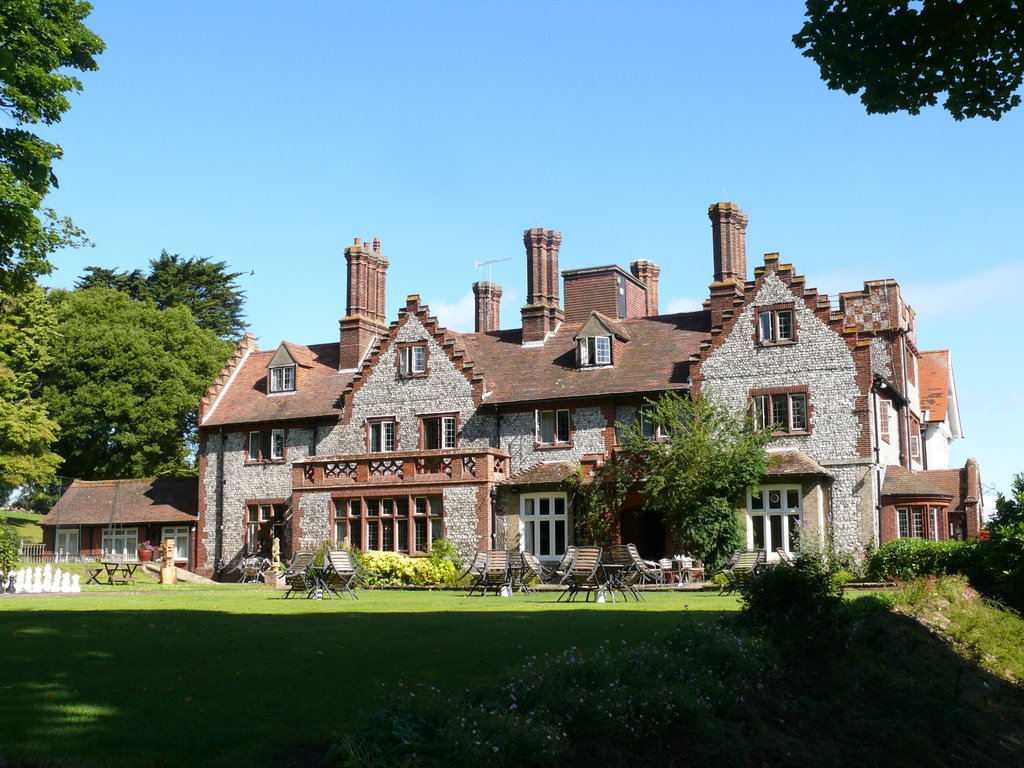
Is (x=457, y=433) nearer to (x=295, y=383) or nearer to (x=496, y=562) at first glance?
(x=295, y=383)

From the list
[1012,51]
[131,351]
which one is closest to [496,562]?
[1012,51]

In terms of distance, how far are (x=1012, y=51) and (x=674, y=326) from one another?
30038mm

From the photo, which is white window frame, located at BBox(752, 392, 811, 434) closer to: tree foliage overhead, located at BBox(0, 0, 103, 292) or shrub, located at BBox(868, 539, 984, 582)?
shrub, located at BBox(868, 539, 984, 582)

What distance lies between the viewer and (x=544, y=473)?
1502 inches

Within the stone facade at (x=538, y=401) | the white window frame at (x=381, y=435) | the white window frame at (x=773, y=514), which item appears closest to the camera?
the white window frame at (x=773, y=514)

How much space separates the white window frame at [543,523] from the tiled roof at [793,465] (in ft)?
23.1

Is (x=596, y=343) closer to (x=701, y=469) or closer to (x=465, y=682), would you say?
(x=701, y=469)

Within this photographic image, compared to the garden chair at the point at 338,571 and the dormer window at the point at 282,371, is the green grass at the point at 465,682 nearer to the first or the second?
the garden chair at the point at 338,571

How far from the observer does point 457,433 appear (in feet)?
134

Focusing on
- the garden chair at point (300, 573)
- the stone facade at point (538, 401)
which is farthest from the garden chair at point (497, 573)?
the stone facade at point (538, 401)

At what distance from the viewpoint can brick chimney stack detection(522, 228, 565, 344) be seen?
42312 mm

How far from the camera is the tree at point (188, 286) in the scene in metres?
67.3

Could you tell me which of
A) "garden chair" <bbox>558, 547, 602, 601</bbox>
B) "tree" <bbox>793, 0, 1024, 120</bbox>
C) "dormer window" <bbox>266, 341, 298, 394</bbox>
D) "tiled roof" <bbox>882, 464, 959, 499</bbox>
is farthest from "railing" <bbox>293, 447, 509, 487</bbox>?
"tree" <bbox>793, 0, 1024, 120</bbox>

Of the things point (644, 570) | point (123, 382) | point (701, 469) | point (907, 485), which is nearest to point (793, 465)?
point (701, 469)
